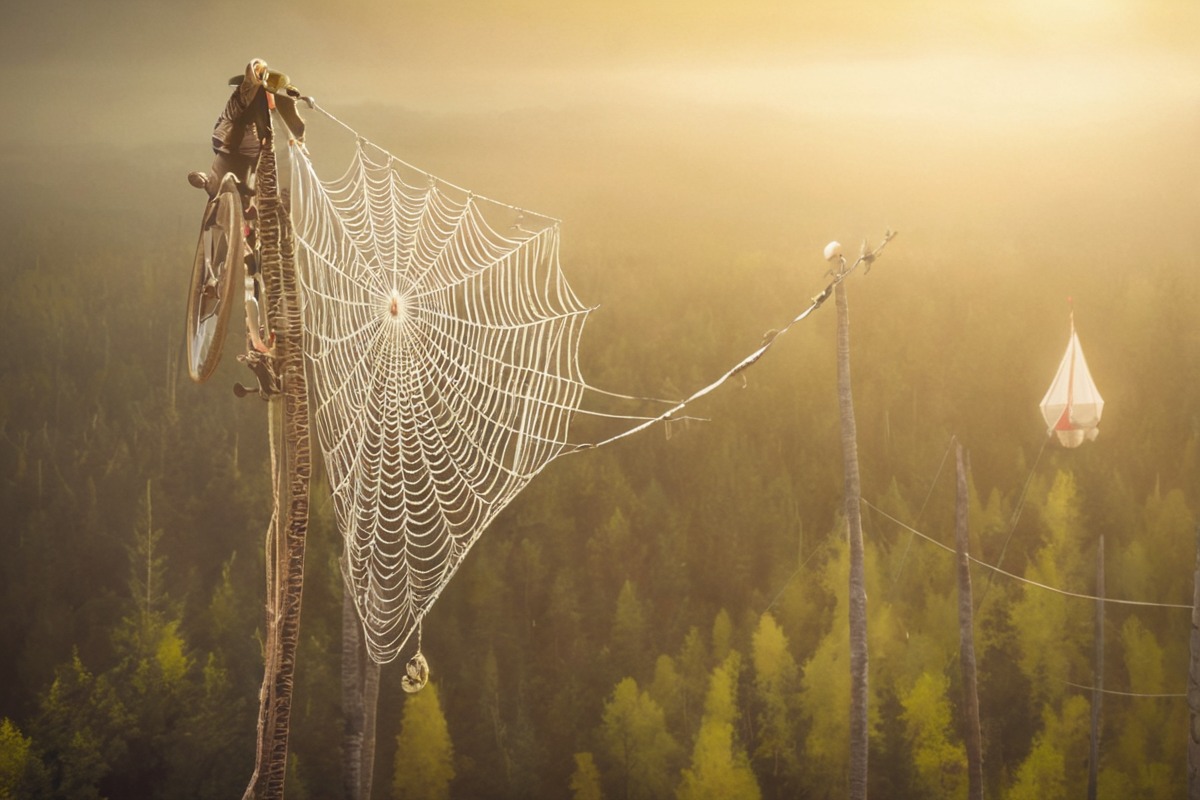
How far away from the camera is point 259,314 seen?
164 inches

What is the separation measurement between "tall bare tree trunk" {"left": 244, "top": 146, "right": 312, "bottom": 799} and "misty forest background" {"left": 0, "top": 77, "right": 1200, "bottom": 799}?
9.99 m

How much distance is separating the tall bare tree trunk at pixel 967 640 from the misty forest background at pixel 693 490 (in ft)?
6.83

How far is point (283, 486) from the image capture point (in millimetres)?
4000

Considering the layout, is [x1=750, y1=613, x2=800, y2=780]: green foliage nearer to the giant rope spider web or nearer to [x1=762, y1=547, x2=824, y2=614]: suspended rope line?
[x1=762, y1=547, x2=824, y2=614]: suspended rope line

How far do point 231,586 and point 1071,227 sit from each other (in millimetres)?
12643

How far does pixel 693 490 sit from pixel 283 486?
12.2m

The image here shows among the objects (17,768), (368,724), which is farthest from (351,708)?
(17,768)

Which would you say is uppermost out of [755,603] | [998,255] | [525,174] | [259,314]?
[525,174]

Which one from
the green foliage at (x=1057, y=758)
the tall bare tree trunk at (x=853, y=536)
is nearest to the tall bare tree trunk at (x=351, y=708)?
the tall bare tree trunk at (x=853, y=536)

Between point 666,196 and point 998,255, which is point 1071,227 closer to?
point 998,255

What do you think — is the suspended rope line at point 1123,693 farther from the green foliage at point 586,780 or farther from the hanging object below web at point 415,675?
the hanging object below web at point 415,675

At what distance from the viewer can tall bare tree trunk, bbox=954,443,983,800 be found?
11.0 m

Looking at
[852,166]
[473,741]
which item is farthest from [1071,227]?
[473,741]

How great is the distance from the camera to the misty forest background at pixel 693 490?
1398 centimetres
